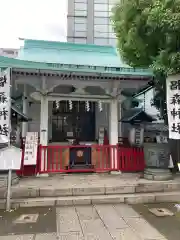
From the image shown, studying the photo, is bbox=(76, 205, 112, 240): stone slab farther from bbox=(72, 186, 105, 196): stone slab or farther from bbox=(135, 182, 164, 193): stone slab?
bbox=(135, 182, 164, 193): stone slab

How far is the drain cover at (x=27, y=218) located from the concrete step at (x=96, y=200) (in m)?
0.65

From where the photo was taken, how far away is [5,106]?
6508mm

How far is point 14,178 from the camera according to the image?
745 centimetres

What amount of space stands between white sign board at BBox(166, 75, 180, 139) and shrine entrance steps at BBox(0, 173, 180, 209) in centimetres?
177

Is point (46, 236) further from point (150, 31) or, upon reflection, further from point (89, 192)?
point (150, 31)

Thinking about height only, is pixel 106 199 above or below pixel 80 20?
below

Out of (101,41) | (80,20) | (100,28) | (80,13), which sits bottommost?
(101,41)

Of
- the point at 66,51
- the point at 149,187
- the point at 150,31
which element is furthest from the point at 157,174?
the point at 66,51

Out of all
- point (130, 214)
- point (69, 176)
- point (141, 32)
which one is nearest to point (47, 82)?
point (69, 176)

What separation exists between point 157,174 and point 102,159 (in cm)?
212

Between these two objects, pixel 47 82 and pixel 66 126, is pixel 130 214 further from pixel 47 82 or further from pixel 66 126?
pixel 66 126

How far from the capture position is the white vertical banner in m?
6.48

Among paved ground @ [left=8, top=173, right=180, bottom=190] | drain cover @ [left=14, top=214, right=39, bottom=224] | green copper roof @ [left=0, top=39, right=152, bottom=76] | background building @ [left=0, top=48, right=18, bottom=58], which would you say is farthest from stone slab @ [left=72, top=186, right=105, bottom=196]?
background building @ [left=0, top=48, right=18, bottom=58]

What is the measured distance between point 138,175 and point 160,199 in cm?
199
